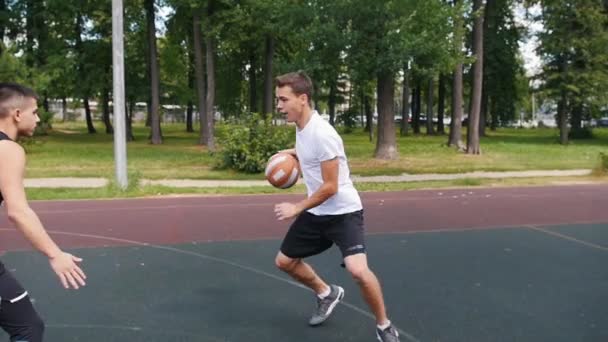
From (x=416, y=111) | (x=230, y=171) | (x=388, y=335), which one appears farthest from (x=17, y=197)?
(x=416, y=111)

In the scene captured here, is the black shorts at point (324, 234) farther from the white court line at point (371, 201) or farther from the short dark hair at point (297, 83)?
the white court line at point (371, 201)

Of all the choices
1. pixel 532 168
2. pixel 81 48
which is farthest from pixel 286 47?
pixel 532 168

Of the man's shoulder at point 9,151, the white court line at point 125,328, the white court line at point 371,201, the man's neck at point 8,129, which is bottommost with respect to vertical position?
the white court line at point 125,328

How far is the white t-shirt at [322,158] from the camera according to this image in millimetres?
4191

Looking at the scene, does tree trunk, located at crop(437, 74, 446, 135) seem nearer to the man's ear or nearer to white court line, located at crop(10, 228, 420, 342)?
white court line, located at crop(10, 228, 420, 342)

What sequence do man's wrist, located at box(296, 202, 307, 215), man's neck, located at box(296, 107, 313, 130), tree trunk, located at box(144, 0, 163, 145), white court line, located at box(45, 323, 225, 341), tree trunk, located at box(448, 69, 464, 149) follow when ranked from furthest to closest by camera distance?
tree trunk, located at box(144, 0, 163, 145), tree trunk, located at box(448, 69, 464, 149), white court line, located at box(45, 323, 225, 341), man's neck, located at box(296, 107, 313, 130), man's wrist, located at box(296, 202, 307, 215)

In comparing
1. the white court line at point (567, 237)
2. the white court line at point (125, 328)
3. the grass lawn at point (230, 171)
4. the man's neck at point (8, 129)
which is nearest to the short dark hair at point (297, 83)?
the man's neck at point (8, 129)

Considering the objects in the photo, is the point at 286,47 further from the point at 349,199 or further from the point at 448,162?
the point at 349,199

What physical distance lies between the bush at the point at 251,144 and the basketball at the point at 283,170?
12364mm

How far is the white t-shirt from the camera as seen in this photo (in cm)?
419

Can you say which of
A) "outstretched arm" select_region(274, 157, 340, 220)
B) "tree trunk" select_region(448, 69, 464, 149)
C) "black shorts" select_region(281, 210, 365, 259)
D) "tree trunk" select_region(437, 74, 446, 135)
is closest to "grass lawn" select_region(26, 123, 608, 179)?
"tree trunk" select_region(448, 69, 464, 149)

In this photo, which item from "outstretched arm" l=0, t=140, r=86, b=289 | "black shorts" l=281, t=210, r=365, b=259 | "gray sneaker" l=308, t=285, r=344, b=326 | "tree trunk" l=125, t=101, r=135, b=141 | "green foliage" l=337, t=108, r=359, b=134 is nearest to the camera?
"outstretched arm" l=0, t=140, r=86, b=289

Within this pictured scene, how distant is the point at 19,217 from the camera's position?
117 inches

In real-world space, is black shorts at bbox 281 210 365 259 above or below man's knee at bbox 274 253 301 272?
above
